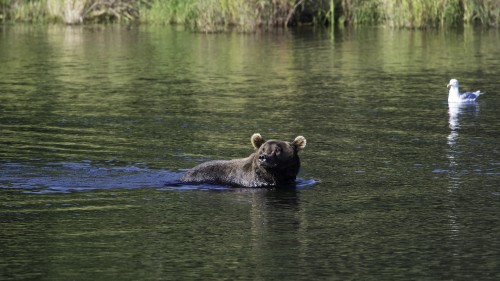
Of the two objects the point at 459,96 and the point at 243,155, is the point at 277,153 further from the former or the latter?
the point at 459,96

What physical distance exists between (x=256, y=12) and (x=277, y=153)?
30531 mm

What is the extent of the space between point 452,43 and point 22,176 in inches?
933

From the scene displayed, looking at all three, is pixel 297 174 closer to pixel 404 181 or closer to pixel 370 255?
pixel 404 181

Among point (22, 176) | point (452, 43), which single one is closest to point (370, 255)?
point (22, 176)

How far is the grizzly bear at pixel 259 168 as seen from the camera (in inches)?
528

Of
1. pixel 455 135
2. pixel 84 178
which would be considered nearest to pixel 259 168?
pixel 84 178

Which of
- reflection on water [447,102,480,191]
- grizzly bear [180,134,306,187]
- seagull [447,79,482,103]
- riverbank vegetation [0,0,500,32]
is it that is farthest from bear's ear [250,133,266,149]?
riverbank vegetation [0,0,500,32]

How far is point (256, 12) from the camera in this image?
4356cm

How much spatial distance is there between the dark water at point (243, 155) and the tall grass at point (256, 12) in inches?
466

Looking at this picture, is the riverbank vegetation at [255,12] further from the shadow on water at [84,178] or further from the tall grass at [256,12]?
the shadow on water at [84,178]

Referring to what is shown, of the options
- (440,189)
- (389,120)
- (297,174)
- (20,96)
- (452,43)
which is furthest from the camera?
(452,43)

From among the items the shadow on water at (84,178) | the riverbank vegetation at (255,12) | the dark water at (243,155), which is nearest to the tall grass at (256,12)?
the riverbank vegetation at (255,12)

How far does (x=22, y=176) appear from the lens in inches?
567

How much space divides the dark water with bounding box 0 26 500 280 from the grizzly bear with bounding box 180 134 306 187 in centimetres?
21
